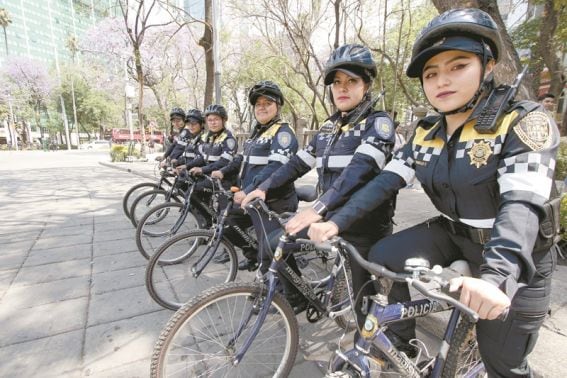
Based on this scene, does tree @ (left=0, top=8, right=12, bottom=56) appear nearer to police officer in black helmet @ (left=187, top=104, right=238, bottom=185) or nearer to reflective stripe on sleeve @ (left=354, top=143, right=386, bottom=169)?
police officer in black helmet @ (left=187, top=104, right=238, bottom=185)

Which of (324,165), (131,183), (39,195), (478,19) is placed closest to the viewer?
(478,19)

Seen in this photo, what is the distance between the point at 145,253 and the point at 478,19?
3738mm

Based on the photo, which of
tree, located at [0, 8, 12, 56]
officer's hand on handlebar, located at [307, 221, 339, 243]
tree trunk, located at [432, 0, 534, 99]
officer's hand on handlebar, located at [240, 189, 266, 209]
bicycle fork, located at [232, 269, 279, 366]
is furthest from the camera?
tree, located at [0, 8, 12, 56]

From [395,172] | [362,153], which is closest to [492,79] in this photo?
[395,172]

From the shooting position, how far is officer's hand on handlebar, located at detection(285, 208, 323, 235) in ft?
5.69

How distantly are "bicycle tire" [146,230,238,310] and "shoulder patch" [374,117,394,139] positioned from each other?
173 centimetres

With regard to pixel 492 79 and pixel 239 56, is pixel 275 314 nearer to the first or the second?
pixel 492 79

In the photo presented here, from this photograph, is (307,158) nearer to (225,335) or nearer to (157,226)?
(225,335)

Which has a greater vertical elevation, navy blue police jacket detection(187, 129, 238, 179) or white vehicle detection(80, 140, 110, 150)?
navy blue police jacket detection(187, 129, 238, 179)

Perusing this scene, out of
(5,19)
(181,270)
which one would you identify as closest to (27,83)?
(5,19)

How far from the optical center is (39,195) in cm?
798

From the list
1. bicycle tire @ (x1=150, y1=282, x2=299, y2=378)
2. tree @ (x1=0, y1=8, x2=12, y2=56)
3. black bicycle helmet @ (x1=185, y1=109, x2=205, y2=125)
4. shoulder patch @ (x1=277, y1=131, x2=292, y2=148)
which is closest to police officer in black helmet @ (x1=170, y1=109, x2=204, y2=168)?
black bicycle helmet @ (x1=185, y1=109, x2=205, y2=125)

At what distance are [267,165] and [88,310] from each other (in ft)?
6.73

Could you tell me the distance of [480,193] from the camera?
1.35 m
